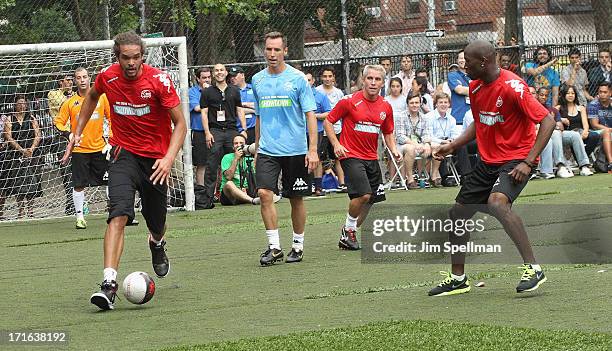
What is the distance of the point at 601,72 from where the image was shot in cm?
2341

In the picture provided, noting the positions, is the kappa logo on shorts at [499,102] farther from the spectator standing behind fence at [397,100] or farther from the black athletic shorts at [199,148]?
the spectator standing behind fence at [397,100]

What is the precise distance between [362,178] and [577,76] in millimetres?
11472

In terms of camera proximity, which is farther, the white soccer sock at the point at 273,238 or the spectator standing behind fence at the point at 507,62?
the spectator standing behind fence at the point at 507,62

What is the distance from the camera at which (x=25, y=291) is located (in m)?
10.3

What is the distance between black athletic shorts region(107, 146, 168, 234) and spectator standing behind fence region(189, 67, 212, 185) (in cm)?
946

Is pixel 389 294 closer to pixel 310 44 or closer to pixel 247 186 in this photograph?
pixel 247 186

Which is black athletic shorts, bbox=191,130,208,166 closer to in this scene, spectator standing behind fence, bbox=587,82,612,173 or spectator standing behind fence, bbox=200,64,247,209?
spectator standing behind fence, bbox=200,64,247,209

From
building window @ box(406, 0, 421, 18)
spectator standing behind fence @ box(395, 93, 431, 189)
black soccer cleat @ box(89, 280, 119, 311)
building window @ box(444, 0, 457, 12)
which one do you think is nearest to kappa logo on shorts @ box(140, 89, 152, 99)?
black soccer cleat @ box(89, 280, 119, 311)

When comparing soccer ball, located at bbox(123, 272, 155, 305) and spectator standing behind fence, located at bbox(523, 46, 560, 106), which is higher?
spectator standing behind fence, located at bbox(523, 46, 560, 106)

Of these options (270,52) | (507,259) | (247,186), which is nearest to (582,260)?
(507,259)

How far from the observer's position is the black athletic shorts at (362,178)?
12.8 metres

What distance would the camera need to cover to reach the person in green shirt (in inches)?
747

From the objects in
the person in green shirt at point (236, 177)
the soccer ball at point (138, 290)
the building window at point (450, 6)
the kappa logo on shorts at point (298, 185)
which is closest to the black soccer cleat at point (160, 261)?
the soccer ball at point (138, 290)

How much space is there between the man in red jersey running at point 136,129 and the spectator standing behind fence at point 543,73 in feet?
44.7
